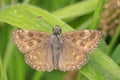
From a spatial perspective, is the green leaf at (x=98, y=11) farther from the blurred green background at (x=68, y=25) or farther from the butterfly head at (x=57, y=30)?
the butterfly head at (x=57, y=30)

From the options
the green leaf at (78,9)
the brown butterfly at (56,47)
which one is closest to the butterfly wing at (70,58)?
the brown butterfly at (56,47)

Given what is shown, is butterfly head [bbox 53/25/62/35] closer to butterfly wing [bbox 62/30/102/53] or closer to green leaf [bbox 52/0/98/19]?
butterfly wing [bbox 62/30/102/53]

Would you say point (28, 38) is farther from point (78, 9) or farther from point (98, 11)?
point (78, 9)

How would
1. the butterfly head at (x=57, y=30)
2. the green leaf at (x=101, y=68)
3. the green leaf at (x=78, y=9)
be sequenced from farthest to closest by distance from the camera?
the green leaf at (x=78, y=9) → the butterfly head at (x=57, y=30) → the green leaf at (x=101, y=68)

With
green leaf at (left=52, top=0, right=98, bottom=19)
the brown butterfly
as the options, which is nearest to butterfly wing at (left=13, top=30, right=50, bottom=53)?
the brown butterfly

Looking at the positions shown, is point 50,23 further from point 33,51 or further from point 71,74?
point 71,74

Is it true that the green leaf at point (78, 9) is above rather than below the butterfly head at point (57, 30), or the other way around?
below
